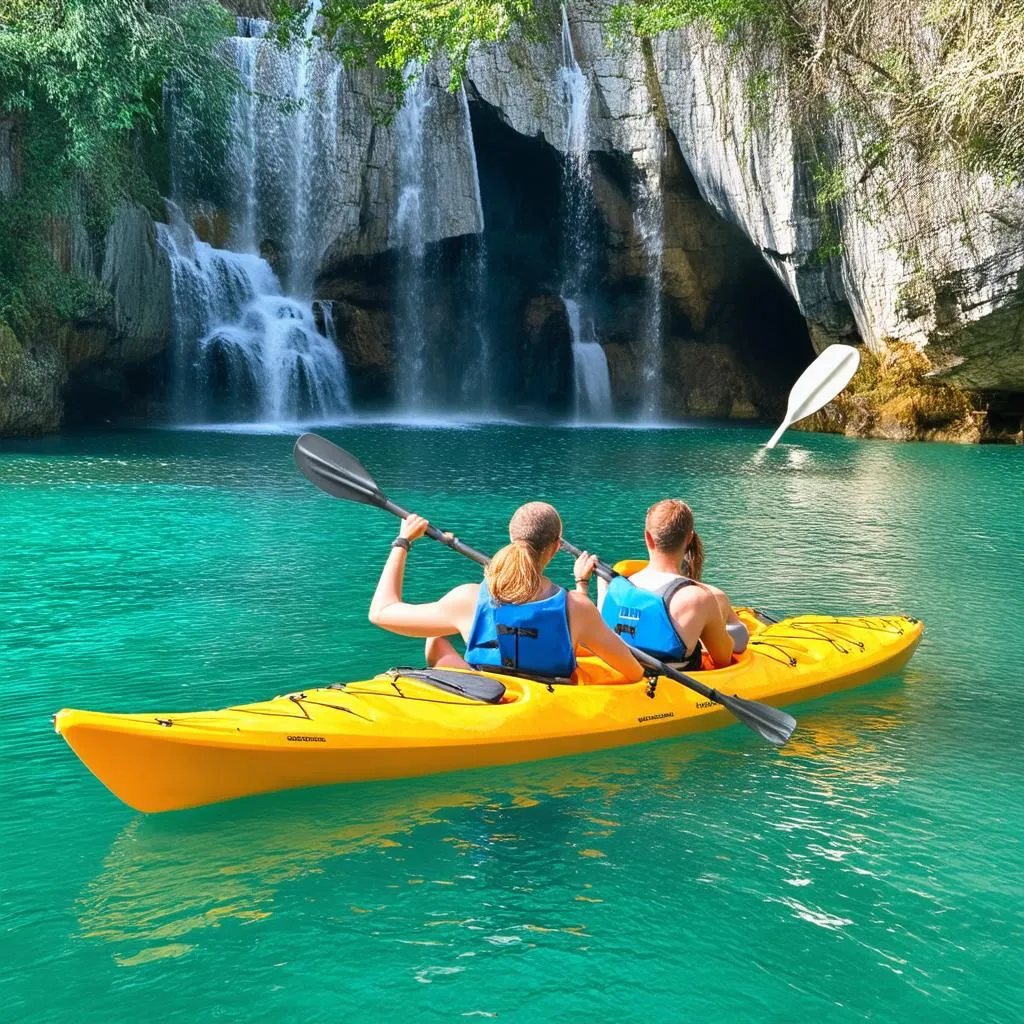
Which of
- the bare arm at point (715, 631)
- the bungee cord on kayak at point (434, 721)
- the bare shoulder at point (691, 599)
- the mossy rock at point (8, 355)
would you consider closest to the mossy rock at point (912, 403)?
the mossy rock at point (8, 355)

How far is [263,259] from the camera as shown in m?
22.0

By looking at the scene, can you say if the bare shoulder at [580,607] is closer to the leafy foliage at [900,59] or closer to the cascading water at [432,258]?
the leafy foliage at [900,59]

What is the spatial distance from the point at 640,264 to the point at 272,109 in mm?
7753

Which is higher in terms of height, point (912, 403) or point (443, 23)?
point (443, 23)

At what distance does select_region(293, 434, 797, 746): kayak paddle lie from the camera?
4340 millimetres

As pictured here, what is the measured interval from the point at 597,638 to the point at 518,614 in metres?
0.30

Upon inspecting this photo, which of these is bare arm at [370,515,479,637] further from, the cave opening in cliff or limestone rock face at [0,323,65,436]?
the cave opening in cliff

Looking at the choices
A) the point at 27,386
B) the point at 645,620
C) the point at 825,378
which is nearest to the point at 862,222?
the point at 825,378

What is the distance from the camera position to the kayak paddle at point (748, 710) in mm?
4324

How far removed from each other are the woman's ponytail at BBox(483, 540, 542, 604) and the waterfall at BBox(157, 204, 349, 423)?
55.4 feet

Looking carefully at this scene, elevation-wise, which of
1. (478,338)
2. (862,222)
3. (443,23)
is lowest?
(478,338)

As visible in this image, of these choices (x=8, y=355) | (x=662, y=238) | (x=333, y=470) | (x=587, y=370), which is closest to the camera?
(x=333, y=470)

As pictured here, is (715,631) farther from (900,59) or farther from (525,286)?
(525,286)

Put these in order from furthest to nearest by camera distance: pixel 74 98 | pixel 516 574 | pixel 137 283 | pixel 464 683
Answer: pixel 137 283, pixel 74 98, pixel 464 683, pixel 516 574
